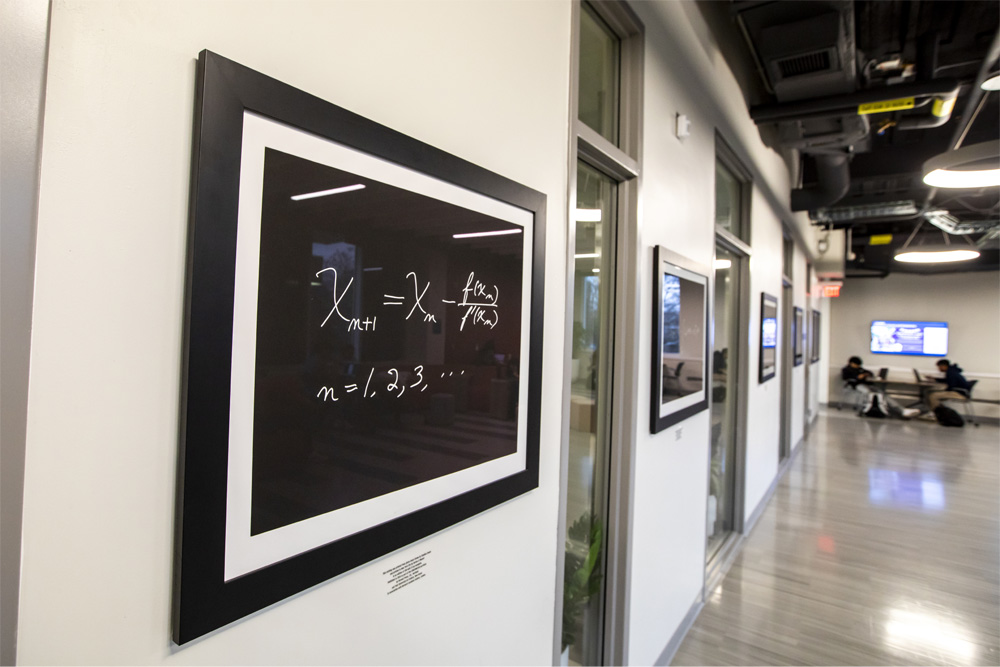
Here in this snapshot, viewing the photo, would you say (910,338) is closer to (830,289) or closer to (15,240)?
(830,289)

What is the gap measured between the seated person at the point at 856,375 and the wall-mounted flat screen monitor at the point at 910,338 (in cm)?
71

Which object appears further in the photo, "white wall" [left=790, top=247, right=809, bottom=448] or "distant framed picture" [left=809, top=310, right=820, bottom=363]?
"distant framed picture" [left=809, top=310, right=820, bottom=363]

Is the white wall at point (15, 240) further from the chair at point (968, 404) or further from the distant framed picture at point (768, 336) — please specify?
the chair at point (968, 404)

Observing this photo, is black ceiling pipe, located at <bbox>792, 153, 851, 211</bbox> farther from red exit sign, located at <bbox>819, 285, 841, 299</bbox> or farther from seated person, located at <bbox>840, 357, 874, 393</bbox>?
seated person, located at <bbox>840, 357, 874, 393</bbox>

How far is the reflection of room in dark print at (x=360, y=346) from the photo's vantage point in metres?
0.79

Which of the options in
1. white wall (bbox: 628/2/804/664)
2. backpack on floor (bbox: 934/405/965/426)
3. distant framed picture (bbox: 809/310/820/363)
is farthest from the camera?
backpack on floor (bbox: 934/405/965/426)

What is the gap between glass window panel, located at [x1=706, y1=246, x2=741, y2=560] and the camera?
→ 12.9 ft

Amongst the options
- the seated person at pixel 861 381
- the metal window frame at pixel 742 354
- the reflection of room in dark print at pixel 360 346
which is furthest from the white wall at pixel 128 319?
the seated person at pixel 861 381

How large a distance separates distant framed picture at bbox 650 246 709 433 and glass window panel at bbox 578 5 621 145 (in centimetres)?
62

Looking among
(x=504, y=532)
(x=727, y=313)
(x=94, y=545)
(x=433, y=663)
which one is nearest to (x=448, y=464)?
(x=504, y=532)

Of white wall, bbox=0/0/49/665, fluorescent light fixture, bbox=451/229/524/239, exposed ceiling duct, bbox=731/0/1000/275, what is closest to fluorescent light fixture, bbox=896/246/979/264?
exposed ceiling duct, bbox=731/0/1000/275

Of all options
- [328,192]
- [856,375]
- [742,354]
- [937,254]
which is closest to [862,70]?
[742,354]

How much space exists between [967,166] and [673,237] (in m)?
1.90

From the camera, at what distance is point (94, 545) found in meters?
0.64
